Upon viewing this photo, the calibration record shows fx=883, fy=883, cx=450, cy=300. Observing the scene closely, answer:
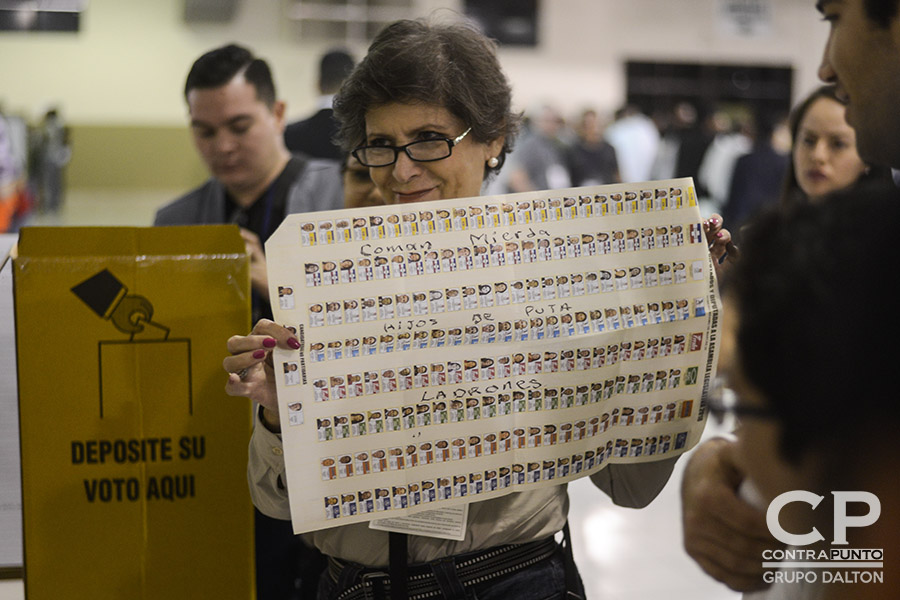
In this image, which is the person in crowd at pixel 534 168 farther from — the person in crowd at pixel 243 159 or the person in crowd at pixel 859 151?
the person in crowd at pixel 859 151

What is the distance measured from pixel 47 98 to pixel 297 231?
40.0ft

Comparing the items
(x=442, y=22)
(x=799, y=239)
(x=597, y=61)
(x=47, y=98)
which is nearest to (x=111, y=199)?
(x=47, y=98)

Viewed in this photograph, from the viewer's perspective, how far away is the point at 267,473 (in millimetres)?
1273

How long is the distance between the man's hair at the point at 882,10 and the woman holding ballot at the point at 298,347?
408 mm

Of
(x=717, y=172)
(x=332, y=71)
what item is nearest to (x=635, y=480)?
(x=332, y=71)

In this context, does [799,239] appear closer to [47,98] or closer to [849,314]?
[849,314]

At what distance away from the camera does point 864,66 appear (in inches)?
39.9

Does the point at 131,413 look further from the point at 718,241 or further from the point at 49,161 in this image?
the point at 49,161

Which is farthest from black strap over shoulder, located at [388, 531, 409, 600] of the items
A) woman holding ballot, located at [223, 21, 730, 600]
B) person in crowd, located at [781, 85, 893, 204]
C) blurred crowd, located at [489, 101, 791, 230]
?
blurred crowd, located at [489, 101, 791, 230]

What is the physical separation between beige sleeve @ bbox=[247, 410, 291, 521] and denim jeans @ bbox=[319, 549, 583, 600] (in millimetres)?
171

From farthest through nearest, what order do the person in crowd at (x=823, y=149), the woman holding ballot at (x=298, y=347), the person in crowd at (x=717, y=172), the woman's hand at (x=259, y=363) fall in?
the person in crowd at (x=717, y=172)
the person in crowd at (x=823, y=149)
the woman holding ballot at (x=298, y=347)
the woman's hand at (x=259, y=363)

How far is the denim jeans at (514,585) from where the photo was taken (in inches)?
50.1

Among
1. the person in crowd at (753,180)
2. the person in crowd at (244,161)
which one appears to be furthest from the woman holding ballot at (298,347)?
the person in crowd at (753,180)

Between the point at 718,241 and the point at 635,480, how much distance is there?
1.29 feet
